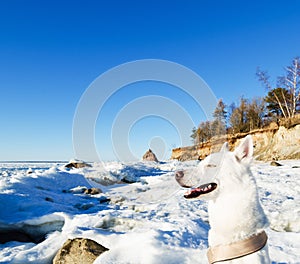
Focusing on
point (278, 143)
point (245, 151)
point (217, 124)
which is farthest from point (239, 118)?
point (245, 151)

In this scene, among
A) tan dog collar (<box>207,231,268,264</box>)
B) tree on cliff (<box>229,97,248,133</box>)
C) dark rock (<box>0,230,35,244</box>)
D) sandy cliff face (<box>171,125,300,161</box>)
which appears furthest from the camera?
tree on cliff (<box>229,97,248,133</box>)

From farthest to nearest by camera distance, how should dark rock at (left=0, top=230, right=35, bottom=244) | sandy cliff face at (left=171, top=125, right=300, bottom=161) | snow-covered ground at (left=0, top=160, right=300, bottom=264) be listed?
1. sandy cliff face at (left=171, top=125, right=300, bottom=161)
2. dark rock at (left=0, top=230, right=35, bottom=244)
3. snow-covered ground at (left=0, top=160, right=300, bottom=264)

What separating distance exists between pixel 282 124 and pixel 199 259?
21288 millimetres

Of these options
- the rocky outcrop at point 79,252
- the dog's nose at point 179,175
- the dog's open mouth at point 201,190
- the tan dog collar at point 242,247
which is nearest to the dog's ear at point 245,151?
the dog's open mouth at point 201,190

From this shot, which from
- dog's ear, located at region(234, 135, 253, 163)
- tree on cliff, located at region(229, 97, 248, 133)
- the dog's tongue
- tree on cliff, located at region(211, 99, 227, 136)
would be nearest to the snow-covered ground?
tree on cliff, located at region(211, 99, 227, 136)

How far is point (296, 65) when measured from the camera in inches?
943

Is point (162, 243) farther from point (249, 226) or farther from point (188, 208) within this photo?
point (188, 208)

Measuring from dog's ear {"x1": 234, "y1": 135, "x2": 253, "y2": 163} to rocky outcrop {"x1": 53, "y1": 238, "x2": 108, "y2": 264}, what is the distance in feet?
7.73

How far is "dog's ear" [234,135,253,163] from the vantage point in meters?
1.78

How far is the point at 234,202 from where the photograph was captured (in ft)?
5.68

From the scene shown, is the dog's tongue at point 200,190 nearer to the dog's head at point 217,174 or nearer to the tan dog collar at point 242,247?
the dog's head at point 217,174

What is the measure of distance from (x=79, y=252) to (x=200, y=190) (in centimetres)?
222

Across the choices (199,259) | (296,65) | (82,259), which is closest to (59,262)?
(82,259)

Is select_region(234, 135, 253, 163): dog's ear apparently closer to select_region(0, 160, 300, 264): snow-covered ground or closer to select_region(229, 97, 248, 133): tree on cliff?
select_region(0, 160, 300, 264): snow-covered ground
